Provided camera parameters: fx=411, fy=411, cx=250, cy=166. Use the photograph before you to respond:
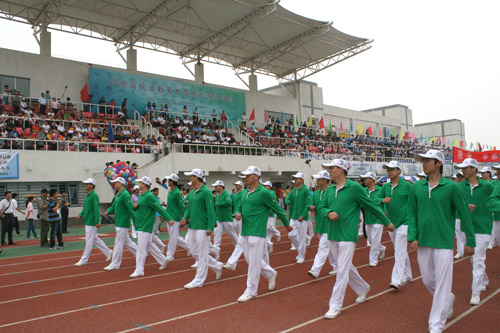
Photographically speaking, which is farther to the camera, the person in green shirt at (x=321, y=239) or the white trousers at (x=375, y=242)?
the white trousers at (x=375, y=242)

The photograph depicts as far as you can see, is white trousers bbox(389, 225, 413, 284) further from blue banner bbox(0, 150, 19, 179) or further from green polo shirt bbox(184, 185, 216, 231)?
blue banner bbox(0, 150, 19, 179)

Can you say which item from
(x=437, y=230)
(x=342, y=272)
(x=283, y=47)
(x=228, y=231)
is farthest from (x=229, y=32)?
(x=437, y=230)

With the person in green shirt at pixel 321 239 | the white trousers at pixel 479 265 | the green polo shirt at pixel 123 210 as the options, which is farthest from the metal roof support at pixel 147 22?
the white trousers at pixel 479 265

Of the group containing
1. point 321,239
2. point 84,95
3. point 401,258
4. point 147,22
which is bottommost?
point 401,258

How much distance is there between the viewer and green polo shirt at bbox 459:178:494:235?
6.52 metres

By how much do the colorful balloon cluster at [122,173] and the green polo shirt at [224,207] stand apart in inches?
370

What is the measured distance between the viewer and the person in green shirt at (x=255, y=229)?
6395mm

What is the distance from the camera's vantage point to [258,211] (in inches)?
261

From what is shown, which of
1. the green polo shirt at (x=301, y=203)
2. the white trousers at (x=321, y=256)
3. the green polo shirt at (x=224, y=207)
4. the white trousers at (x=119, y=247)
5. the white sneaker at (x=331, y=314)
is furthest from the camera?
the green polo shirt at (x=224, y=207)

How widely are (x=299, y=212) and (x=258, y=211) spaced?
397 cm

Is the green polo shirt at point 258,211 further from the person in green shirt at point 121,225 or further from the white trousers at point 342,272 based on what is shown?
the person in green shirt at point 121,225

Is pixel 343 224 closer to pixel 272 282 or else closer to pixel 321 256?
pixel 272 282

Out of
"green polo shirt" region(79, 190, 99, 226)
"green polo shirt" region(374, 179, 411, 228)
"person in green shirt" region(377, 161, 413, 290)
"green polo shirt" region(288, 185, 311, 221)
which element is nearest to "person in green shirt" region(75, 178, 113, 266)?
"green polo shirt" region(79, 190, 99, 226)

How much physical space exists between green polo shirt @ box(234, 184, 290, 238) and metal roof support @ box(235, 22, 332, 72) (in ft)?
91.8
